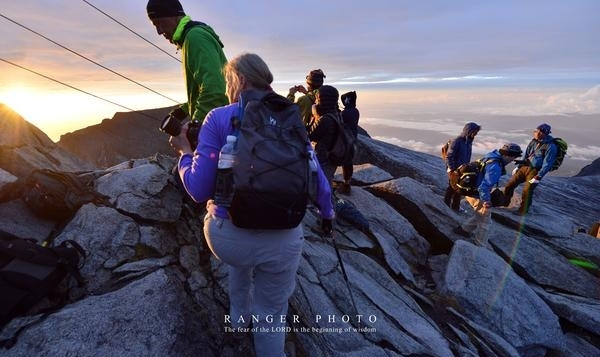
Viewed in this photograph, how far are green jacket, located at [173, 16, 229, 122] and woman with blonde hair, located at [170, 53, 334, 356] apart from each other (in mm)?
1327

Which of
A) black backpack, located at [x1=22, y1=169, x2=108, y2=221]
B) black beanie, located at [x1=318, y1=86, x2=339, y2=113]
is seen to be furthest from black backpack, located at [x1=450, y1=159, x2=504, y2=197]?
black backpack, located at [x1=22, y1=169, x2=108, y2=221]

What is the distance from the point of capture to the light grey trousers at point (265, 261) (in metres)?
3.57

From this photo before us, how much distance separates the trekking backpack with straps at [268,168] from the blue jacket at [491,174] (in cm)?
878

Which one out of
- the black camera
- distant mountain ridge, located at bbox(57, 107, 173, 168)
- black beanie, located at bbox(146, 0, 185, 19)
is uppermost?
black beanie, located at bbox(146, 0, 185, 19)

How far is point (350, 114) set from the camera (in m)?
10.7

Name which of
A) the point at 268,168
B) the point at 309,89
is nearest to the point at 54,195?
the point at 268,168

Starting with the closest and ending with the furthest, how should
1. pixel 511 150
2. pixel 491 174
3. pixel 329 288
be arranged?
pixel 329 288 < pixel 491 174 < pixel 511 150

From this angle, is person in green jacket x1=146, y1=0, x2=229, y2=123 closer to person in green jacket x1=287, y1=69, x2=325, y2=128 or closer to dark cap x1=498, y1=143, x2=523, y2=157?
person in green jacket x1=287, y1=69, x2=325, y2=128

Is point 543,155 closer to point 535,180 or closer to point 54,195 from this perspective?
point 535,180

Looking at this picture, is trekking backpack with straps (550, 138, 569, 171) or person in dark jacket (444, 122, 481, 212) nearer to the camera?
person in dark jacket (444, 122, 481, 212)

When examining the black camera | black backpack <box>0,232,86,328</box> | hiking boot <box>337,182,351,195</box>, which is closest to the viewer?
the black camera

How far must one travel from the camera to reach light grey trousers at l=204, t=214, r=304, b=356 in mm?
3572

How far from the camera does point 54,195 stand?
647 cm

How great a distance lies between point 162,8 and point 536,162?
578 inches
